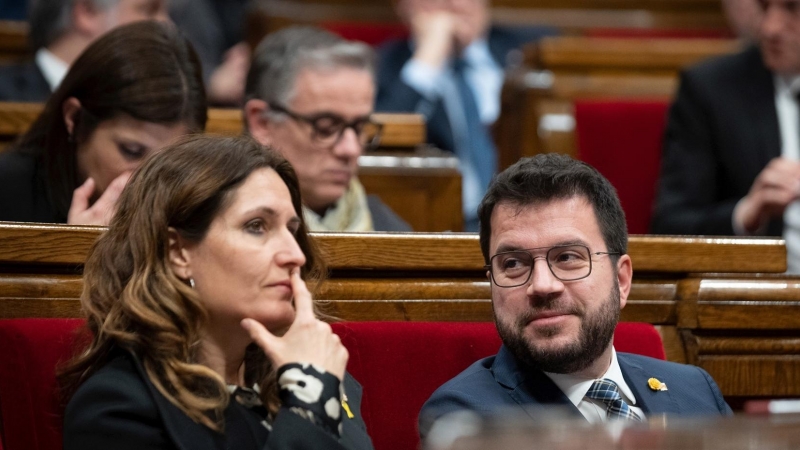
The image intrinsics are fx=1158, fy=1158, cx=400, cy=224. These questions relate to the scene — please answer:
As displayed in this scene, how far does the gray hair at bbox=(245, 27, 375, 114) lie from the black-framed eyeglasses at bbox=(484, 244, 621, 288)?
29.0 inches

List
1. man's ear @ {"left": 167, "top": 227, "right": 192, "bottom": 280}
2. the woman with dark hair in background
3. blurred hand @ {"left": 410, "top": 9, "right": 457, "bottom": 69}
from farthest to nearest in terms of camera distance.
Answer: blurred hand @ {"left": 410, "top": 9, "right": 457, "bottom": 69} < the woman with dark hair in background < man's ear @ {"left": 167, "top": 227, "right": 192, "bottom": 280}

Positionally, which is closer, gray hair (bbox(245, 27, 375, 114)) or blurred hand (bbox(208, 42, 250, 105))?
gray hair (bbox(245, 27, 375, 114))

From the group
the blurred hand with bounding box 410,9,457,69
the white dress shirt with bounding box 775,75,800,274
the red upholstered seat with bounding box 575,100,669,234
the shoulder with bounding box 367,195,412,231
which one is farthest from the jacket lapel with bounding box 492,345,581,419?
the blurred hand with bounding box 410,9,457,69

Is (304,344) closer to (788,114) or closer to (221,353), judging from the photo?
(221,353)

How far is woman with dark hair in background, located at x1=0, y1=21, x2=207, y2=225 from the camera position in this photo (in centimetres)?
149

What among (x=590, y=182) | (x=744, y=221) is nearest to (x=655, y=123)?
(x=744, y=221)

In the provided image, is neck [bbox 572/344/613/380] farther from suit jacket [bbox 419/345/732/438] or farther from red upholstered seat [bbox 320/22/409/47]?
red upholstered seat [bbox 320/22/409/47]

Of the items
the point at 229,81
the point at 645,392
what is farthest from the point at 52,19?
the point at 645,392

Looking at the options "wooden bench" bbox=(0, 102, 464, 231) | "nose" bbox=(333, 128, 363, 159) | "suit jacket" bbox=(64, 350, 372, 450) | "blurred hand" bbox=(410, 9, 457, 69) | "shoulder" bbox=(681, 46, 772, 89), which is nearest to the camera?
"suit jacket" bbox=(64, 350, 372, 450)

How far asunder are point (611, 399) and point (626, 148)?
1.27 meters

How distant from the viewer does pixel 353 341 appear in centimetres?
125

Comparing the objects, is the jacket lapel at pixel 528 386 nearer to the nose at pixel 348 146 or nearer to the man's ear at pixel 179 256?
the man's ear at pixel 179 256

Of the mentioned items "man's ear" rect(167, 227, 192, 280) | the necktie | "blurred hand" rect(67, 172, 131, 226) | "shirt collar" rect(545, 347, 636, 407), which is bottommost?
the necktie

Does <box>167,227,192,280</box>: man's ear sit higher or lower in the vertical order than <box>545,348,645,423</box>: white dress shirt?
higher
